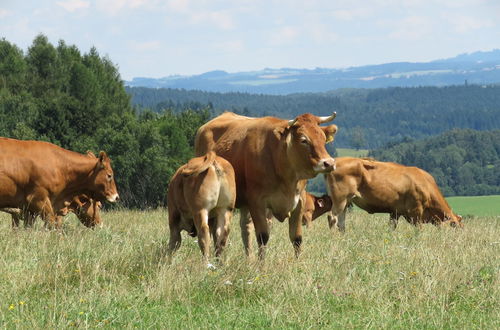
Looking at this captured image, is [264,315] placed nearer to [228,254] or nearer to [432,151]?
[228,254]

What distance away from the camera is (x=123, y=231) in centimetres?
1327

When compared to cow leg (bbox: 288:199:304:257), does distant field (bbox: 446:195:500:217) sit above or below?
below

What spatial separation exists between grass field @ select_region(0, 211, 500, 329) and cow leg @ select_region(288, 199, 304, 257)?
0.13 m

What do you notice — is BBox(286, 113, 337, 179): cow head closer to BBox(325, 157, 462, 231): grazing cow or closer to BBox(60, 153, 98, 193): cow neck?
BBox(60, 153, 98, 193): cow neck

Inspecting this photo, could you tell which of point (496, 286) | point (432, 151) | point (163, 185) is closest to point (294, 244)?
point (496, 286)

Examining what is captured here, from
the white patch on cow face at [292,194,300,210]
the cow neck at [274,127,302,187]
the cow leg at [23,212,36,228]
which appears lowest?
the cow leg at [23,212,36,228]

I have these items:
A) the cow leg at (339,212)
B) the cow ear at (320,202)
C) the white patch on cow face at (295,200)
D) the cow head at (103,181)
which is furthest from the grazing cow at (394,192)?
the white patch on cow face at (295,200)

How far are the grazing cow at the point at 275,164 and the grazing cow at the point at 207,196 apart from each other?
505 millimetres

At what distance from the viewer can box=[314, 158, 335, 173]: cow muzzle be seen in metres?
8.65

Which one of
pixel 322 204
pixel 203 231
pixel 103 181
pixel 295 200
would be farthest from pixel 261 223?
pixel 322 204

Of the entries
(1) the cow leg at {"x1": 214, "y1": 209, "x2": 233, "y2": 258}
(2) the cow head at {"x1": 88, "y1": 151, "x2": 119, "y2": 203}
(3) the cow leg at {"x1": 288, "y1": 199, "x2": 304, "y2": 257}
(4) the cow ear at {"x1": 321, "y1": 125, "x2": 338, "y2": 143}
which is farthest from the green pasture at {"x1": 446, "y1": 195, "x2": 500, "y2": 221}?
(1) the cow leg at {"x1": 214, "y1": 209, "x2": 233, "y2": 258}

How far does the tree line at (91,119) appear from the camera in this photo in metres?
48.7

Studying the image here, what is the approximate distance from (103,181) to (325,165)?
643cm

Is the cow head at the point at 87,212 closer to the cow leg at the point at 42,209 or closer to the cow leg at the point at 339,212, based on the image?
the cow leg at the point at 42,209
